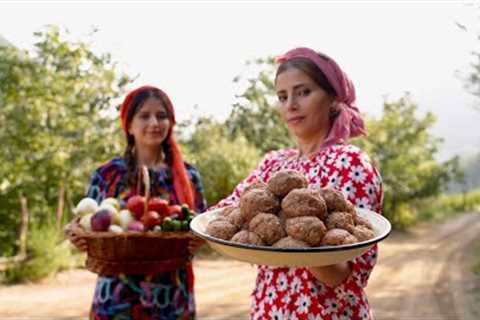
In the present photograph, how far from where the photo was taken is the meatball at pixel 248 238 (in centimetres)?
122

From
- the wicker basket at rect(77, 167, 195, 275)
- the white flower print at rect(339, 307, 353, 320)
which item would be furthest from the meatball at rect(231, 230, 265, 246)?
the wicker basket at rect(77, 167, 195, 275)

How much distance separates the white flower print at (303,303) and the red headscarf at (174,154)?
112 centimetres

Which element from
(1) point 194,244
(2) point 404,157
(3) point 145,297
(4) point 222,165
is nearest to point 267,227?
(1) point 194,244

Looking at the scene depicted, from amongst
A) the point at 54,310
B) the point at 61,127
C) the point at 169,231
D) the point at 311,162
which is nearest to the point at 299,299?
the point at 311,162

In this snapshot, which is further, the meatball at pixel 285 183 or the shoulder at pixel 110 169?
the shoulder at pixel 110 169

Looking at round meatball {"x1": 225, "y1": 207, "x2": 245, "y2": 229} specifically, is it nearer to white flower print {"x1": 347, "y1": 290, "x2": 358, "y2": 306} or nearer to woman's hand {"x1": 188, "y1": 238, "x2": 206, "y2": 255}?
white flower print {"x1": 347, "y1": 290, "x2": 358, "y2": 306}

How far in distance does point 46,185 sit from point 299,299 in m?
6.45

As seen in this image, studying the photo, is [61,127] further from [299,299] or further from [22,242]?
[299,299]

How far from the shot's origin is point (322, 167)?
1.55 metres

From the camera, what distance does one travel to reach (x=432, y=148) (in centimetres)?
1728

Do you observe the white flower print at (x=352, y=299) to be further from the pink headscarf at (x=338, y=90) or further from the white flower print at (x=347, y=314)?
the pink headscarf at (x=338, y=90)

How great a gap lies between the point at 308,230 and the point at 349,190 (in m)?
0.32

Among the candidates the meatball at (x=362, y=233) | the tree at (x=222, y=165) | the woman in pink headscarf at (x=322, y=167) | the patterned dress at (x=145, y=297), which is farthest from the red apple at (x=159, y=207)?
the tree at (x=222, y=165)

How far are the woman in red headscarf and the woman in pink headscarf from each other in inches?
26.0
